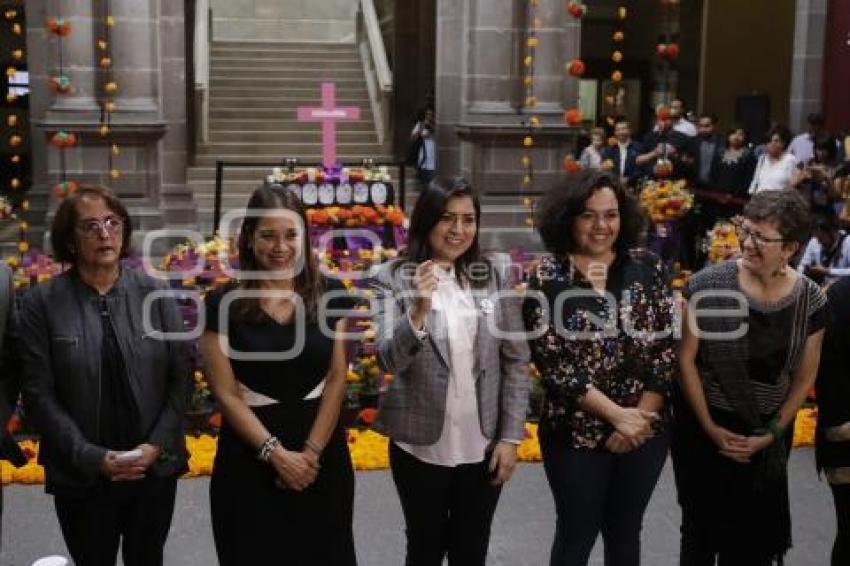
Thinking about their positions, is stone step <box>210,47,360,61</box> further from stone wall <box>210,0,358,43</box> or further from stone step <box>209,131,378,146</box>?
stone step <box>209,131,378,146</box>

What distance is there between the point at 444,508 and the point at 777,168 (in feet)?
30.7

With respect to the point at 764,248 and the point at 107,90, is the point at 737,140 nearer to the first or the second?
the point at 107,90

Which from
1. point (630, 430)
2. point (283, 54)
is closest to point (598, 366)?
point (630, 430)

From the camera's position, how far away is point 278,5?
22.3m

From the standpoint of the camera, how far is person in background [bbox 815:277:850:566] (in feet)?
12.7

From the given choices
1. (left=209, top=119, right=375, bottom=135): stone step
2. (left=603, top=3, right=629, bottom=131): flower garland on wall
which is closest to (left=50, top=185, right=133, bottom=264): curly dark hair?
(left=603, top=3, right=629, bottom=131): flower garland on wall

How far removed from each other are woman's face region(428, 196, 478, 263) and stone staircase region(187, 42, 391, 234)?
1010 centimetres

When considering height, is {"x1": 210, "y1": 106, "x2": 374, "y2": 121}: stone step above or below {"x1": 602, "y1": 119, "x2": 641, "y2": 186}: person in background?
above

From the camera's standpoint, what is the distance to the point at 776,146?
11.8 metres

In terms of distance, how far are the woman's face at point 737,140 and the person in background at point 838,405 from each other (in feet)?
30.6

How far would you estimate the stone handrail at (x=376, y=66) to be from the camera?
16906 mm

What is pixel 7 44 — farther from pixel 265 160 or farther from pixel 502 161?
pixel 502 161

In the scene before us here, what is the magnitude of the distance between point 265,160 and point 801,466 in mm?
11027

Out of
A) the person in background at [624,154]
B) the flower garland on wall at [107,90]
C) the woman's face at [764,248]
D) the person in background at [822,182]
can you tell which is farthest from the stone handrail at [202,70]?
the woman's face at [764,248]
